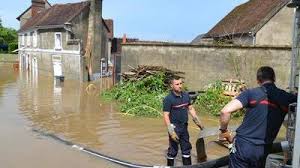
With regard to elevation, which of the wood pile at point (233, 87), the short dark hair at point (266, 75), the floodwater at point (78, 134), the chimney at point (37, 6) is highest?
the chimney at point (37, 6)

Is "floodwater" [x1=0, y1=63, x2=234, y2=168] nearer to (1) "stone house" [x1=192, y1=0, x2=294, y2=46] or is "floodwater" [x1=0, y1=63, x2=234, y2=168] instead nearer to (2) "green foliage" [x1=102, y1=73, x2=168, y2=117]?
(2) "green foliage" [x1=102, y1=73, x2=168, y2=117]

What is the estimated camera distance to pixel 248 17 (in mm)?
26453

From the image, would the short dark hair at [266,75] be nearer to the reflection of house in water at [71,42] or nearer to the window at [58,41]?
the reflection of house in water at [71,42]

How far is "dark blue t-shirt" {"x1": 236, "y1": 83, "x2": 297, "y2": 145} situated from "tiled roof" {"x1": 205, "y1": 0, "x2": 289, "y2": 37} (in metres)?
18.8

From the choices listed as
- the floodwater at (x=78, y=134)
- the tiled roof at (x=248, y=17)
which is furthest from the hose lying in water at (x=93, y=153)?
the tiled roof at (x=248, y=17)

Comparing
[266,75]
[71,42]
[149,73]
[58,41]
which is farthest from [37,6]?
[266,75]

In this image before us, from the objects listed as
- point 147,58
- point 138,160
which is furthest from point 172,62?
point 138,160

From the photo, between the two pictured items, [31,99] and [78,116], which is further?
[31,99]

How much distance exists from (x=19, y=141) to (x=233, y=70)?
9.10 m

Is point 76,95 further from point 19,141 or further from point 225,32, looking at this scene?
point 19,141

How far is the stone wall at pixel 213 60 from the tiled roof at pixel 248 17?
5213mm

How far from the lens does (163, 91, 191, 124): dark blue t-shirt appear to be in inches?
307

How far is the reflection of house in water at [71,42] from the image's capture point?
1337 inches

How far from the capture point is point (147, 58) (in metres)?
23.0
